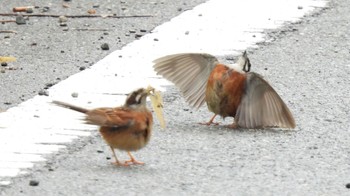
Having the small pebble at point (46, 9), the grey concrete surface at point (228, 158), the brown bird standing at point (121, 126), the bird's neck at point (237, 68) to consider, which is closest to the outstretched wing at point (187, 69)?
the grey concrete surface at point (228, 158)

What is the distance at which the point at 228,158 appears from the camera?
694 centimetres

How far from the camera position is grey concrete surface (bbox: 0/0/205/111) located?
344 inches

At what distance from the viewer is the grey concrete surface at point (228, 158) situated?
20.9 ft

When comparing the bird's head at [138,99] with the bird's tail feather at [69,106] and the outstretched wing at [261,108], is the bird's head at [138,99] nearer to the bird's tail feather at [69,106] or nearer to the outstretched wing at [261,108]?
the bird's tail feather at [69,106]

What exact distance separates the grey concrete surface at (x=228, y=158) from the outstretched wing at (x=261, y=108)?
2.6 inches

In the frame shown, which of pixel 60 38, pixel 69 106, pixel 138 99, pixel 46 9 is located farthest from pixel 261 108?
pixel 46 9

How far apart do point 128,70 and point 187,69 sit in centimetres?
93

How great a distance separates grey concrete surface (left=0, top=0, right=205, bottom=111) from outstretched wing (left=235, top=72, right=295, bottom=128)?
4.53 ft

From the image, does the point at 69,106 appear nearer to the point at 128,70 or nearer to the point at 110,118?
the point at 110,118

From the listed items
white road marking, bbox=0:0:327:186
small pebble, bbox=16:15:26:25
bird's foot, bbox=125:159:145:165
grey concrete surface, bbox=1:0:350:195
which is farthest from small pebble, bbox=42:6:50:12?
bird's foot, bbox=125:159:145:165

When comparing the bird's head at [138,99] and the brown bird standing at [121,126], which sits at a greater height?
the bird's head at [138,99]

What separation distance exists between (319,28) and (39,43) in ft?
7.36

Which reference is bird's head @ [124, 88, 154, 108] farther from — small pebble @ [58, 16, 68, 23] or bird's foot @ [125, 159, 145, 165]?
small pebble @ [58, 16, 68, 23]

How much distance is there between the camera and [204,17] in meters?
11.1
